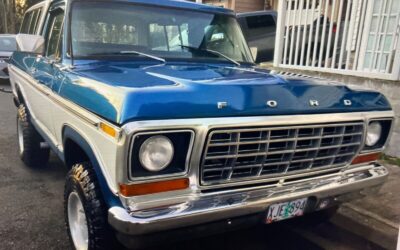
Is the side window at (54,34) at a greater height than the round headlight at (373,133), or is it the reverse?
the side window at (54,34)

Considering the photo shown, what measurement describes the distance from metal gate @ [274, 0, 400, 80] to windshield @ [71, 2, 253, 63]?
7.99ft

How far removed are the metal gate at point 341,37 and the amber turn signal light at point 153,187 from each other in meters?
4.09

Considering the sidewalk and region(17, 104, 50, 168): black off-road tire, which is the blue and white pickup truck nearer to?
the sidewalk

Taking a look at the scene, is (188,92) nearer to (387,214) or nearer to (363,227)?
(363,227)

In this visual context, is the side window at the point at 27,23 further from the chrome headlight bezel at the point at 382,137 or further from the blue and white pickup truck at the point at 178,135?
the chrome headlight bezel at the point at 382,137

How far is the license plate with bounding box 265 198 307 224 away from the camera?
2.48m

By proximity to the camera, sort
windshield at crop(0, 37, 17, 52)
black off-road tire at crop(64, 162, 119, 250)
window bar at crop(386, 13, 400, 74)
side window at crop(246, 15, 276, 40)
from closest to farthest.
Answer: black off-road tire at crop(64, 162, 119, 250)
window bar at crop(386, 13, 400, 74)
side window at crop(246, 15, 276, 40)
windshield at crop(0, 37, 17, 52)

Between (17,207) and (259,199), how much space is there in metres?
2.58

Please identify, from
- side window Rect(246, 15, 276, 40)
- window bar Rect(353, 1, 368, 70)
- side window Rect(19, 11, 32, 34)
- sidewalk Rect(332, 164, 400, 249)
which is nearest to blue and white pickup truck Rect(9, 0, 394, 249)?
sidewalk Rect(332, 164, 400, 249)

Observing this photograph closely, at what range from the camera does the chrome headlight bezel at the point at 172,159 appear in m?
2.07

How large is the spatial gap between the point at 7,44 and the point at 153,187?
12253mm

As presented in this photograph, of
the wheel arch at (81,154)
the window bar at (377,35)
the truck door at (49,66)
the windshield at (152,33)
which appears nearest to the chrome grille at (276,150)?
the wheel arch at (81,154)

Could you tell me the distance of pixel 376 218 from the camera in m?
3.81

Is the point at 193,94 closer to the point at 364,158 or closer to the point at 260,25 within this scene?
the point at 364,158
